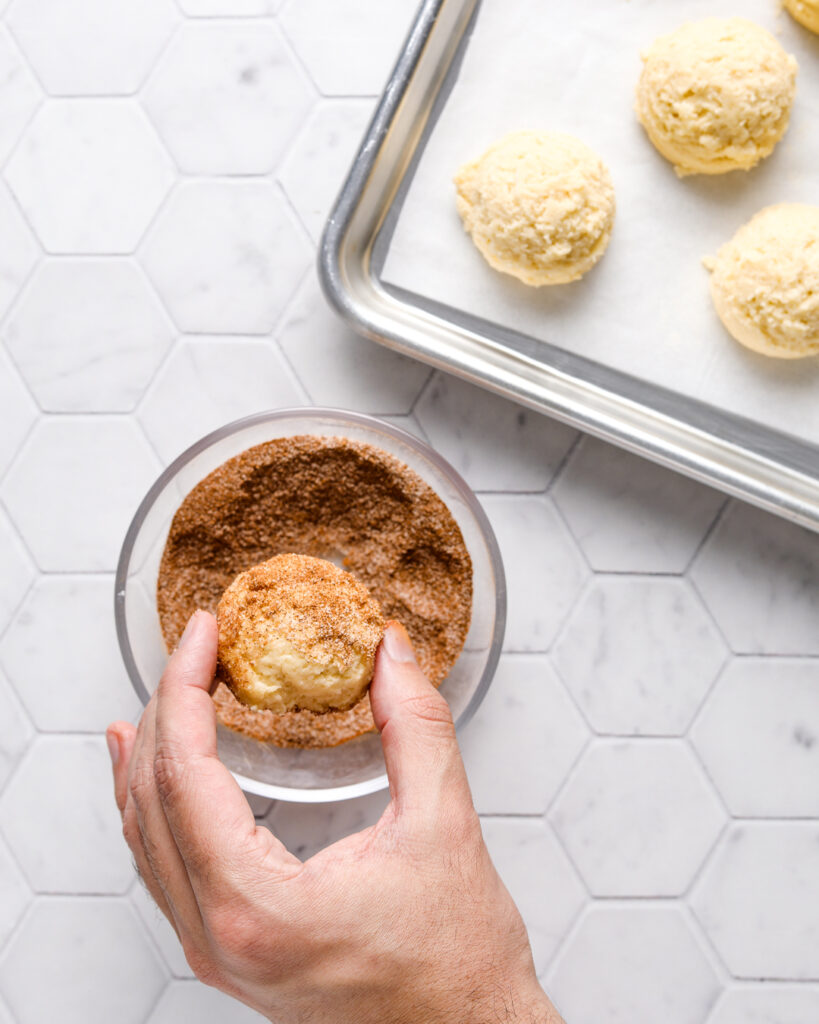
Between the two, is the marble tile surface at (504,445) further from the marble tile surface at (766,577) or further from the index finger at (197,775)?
the index finger at (197,775)

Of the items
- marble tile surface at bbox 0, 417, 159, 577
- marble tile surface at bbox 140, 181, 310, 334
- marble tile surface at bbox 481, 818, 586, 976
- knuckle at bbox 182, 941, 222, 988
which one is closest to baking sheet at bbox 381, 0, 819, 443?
marble tile surface at bbox 140, 181, 310, 334

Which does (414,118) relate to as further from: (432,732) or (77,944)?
(77,944)

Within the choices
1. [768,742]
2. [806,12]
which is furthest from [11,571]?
[806,12]

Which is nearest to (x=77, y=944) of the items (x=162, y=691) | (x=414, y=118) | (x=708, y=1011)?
(x=162, y=691)

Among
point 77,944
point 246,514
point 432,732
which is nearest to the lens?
point 432,732

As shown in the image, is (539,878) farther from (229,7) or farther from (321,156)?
(229,7)

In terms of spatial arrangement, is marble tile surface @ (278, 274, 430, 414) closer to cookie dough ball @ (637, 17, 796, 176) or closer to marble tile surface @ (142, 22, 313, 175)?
marble tile surface @ (142, 22, 313, 175)

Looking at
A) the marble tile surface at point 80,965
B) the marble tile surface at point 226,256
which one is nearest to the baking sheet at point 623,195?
the marble tile surface at point 226,256
